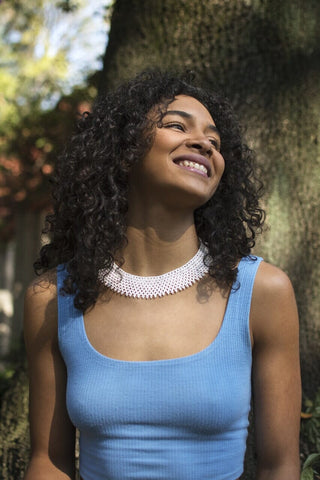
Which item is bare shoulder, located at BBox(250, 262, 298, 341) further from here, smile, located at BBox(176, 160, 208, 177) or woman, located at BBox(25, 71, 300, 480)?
smile, located at BBox(176, 160, 208, 177)

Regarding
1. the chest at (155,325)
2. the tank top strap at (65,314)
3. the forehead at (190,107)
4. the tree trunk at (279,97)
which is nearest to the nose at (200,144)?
the forehead at (190,107)

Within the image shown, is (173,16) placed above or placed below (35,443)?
above

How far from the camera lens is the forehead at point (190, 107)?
1.88m

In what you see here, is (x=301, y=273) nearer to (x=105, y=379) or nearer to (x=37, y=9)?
(x=105, y=379)

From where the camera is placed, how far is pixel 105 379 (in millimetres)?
1724

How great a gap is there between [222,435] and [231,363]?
247 millimetres

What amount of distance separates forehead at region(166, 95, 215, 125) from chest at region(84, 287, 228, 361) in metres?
0.65

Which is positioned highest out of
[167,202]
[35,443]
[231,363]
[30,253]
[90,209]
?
[167,202]

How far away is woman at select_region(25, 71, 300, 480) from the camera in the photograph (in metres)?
1.69

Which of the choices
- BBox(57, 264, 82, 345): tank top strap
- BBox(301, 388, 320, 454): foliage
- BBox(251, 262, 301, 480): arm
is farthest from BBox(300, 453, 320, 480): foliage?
BBox(57, 264, 82, 345): tank top strap

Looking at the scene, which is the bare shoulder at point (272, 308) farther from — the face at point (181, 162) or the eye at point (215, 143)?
the eye at point (215, 143)

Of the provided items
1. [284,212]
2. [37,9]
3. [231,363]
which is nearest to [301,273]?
[284,212]

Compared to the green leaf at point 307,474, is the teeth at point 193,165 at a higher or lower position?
higher

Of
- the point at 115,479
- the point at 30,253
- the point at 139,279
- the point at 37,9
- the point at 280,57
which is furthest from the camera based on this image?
the point at 37,9
